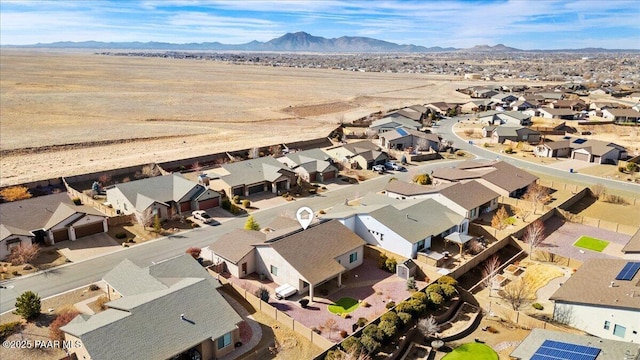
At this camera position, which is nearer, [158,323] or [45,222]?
[158,323]

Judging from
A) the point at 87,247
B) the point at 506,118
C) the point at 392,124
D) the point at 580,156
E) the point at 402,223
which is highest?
the point at 506,118

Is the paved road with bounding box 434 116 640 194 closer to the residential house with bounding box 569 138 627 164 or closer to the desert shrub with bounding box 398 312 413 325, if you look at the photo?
the residential house with bounding box 569 138 627 164

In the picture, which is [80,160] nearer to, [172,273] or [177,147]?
[177,147]

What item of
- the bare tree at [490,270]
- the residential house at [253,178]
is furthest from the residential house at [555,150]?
the residential house at [253,178]

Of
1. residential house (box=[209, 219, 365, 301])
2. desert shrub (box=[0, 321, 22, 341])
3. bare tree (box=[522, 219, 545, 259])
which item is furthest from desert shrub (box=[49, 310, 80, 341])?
bare tree (box=[522, 219, 545, 259])

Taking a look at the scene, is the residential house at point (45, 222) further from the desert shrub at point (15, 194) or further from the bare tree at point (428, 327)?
the bare tree at point (428, 327)

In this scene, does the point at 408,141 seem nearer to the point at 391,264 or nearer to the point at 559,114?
the point at 391,264

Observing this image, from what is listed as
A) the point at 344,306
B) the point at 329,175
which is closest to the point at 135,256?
the point at 344,306

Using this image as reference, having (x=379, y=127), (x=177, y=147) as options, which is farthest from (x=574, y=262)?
(x=177, y=147)
